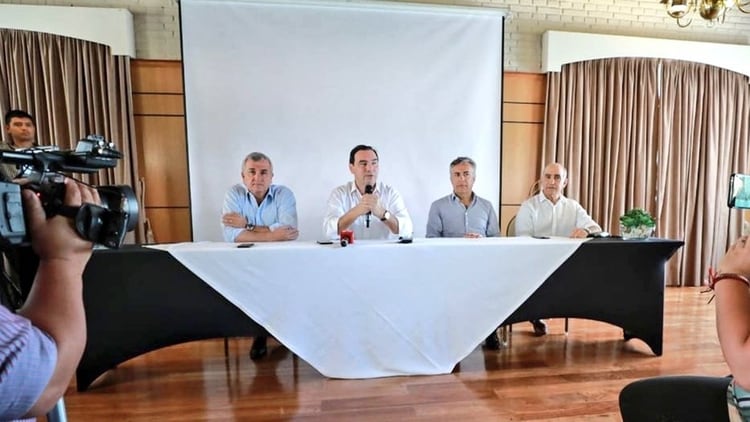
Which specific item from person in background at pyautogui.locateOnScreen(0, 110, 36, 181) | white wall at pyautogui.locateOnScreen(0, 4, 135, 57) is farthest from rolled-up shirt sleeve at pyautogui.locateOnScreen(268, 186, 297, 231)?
white wall at pyautogui.locateOnScreen(0, 4, 135, 57)

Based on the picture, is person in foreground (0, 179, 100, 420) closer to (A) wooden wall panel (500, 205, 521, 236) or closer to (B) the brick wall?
(A) wooden wall panel (500, 205, 521, 236)

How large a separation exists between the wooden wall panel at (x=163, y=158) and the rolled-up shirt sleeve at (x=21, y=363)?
3.27 metres

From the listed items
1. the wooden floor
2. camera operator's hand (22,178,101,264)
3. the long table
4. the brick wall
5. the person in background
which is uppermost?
the brick wall

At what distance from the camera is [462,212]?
2760mm

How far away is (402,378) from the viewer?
1.98 meters

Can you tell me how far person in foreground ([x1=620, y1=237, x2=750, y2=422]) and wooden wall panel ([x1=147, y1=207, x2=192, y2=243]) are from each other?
3436 millimetres

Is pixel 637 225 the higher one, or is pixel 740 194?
pixel 740 194

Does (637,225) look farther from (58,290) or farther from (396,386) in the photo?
(58,290)

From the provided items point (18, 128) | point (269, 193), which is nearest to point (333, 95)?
point (269, 193)

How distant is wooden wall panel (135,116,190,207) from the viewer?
334 centimetres

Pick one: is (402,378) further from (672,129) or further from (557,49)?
(672,129)

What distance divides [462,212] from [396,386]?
1.32 meters

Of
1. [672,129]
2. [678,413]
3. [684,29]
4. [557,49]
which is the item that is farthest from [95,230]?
[684,29]

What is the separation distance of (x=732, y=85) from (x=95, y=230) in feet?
17.8
